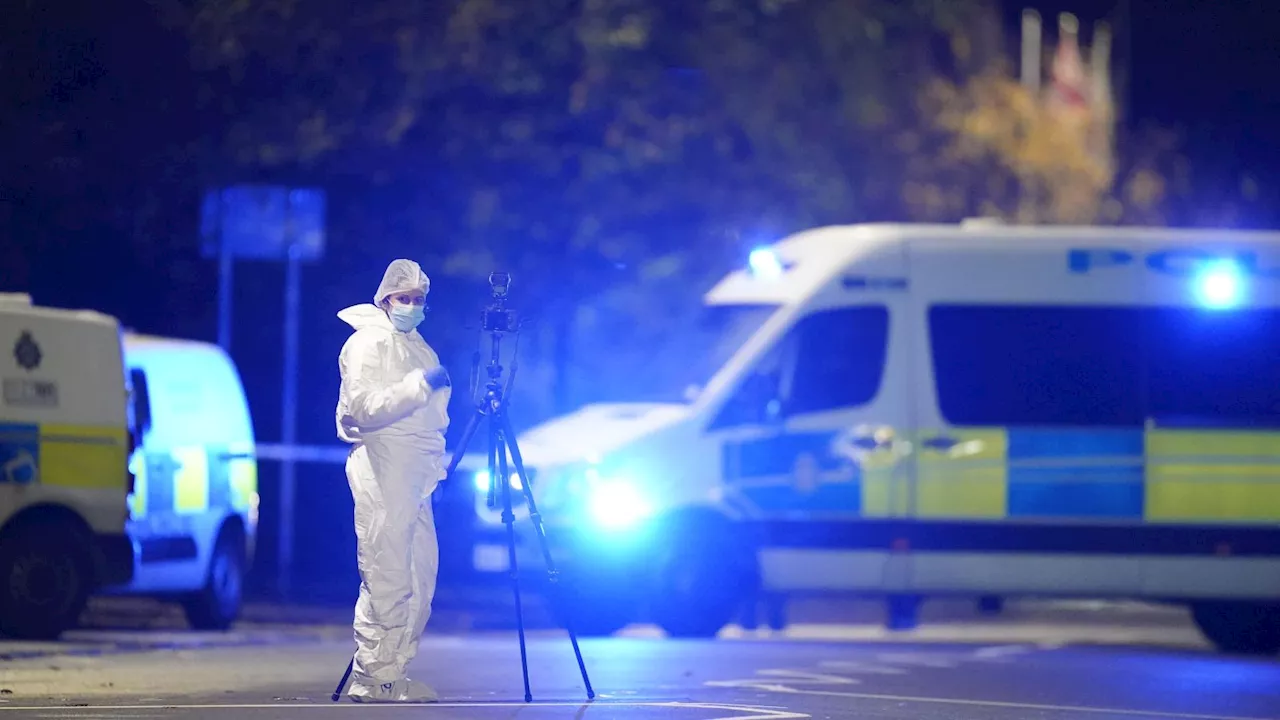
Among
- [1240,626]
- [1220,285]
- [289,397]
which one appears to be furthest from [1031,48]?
[1220,285]

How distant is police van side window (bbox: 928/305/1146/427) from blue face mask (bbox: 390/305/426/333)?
6.22 metres

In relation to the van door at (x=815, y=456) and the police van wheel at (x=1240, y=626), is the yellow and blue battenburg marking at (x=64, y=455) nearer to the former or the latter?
the van door at (x=815, y=456)

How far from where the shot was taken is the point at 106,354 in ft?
51.1

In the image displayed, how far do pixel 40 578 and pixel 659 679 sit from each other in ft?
14.3

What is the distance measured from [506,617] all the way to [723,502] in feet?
13.0

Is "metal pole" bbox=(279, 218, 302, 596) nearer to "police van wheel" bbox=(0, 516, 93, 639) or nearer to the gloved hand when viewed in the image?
"police van wheel" bbox=(0, 516, 93, 639)

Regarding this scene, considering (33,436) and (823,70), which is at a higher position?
(823,70)

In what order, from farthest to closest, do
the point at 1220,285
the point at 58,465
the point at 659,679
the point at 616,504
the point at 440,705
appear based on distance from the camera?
1. the point at 1220,285
2. the point at 616,504
3. the point at 58,465
4. the point at 659,679
5. the point at 440,705

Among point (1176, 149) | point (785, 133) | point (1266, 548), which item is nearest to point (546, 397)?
point (785, 133)

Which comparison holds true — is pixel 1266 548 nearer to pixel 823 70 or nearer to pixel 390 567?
pixel 390 567

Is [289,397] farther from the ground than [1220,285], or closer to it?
closer to it

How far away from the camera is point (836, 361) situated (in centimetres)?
1584

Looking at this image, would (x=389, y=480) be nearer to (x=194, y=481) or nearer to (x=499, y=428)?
(x=499, y=428)

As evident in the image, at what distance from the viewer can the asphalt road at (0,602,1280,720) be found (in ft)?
35.1
